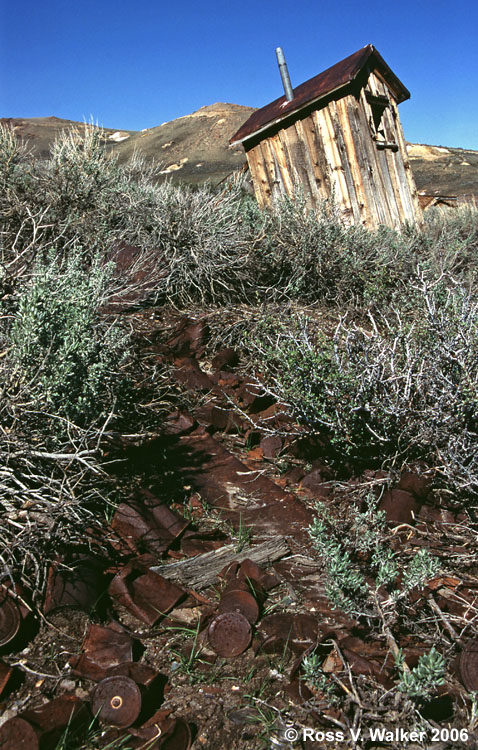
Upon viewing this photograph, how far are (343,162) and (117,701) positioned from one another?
7.88m

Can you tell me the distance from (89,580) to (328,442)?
1555mm

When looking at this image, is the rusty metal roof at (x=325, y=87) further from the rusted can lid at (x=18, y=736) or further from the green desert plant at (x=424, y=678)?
the rusted can lid at (x=18, y=736)

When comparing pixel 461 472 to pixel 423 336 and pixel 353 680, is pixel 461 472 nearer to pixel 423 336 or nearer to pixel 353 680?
pixel 423 336

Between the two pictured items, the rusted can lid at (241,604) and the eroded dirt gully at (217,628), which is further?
the rusted can lid at (241,604)

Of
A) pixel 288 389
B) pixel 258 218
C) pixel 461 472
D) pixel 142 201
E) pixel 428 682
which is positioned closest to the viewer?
pixel 428 682

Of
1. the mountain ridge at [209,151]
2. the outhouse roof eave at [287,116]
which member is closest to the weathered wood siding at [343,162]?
the outhouse roof eave at [287,116]

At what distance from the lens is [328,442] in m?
3.16

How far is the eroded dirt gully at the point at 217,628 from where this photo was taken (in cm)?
162

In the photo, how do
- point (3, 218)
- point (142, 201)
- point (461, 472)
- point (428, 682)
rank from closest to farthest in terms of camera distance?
1. point (428, 682)
2. point (461, 472)
3. point (3, 218)
4. point (142, 201)

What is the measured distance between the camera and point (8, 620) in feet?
6.17

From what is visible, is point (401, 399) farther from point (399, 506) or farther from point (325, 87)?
point (325, 87)

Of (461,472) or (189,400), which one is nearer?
(461,472)

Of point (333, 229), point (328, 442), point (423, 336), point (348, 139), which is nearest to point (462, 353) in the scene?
point (423, 336)

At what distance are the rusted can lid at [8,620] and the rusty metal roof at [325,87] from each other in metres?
7.98
